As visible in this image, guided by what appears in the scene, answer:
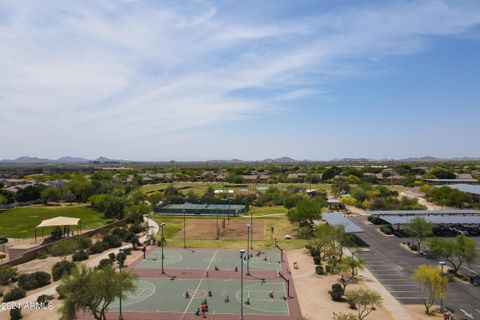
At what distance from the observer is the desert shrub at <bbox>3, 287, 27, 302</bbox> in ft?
129

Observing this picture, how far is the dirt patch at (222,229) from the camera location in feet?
239

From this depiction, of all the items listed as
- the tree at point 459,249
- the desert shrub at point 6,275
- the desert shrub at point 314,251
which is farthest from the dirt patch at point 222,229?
the tree at point 459,249

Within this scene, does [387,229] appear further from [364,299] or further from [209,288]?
[209,288]

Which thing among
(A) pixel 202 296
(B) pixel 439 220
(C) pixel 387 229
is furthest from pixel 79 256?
(B) pixel 439 220

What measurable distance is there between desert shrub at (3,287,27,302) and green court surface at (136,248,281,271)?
15.3 meters

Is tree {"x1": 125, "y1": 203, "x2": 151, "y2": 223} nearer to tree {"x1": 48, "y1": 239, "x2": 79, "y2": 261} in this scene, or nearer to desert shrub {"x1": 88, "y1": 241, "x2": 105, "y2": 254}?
desert shrub {"x1": 88, "y1": 241, "x2": 105, "y2": 254}

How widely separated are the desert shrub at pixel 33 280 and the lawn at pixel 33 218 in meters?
29.8

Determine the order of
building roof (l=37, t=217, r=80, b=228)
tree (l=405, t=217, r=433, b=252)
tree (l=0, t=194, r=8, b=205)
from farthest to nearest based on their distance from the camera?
1. tree (l=0, t=194, r=8, b=205)
2. building roof (l=37, t=217, r=80, b=228)
3. tree (l=405, t=217, r=433, b=252)

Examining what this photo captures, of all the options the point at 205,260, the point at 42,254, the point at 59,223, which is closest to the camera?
the point at 205,260

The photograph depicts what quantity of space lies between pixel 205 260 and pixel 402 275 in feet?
93.5

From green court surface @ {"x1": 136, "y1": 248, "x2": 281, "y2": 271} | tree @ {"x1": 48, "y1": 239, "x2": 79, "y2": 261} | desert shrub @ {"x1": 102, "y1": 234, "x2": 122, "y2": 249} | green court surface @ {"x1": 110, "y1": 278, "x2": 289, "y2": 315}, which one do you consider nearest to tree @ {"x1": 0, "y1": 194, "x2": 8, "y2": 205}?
desert shrub @ {"x1": 102, "y1": 234, "x2": 122, "y2": 249}

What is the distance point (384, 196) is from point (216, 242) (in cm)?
7074

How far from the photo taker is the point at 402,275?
47250 mm

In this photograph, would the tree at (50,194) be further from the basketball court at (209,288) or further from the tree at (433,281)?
the tree at (433,281)
